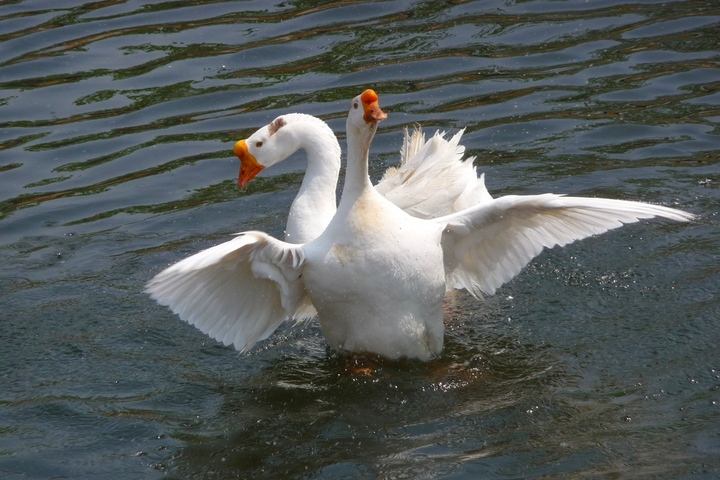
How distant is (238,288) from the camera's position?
7.43 metres

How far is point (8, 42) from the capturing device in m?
13.3

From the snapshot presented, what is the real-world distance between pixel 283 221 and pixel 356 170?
8.98ft

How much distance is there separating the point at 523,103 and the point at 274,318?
4.73 metres

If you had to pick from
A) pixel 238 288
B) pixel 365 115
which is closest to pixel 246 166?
pixel 238 288

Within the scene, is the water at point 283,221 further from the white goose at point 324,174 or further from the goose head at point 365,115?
the goose head at point 365,115

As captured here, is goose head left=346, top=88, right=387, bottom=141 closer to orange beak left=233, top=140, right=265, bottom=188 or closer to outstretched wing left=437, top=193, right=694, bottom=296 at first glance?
outstretched wing left=437, top=193, right=694, bottom=296

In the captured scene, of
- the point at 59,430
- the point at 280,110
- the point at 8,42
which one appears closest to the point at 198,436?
the point at 59,430

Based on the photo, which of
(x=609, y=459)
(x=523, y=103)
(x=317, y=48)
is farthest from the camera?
(x=317, y=48)

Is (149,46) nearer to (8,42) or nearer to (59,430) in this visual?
(8,42)

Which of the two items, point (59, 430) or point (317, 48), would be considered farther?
point (317, 48)

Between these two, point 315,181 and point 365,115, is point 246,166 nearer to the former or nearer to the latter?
point 315,181

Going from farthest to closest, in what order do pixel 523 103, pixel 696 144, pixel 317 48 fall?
pixel 317 48, pixel 523 103, pixel 696 144

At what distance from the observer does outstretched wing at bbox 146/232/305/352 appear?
22.3 feet

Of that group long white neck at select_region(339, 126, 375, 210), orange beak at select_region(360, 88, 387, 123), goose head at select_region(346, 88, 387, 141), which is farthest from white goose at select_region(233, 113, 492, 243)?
orange beak at select_region(360, 88, 387, 123)
